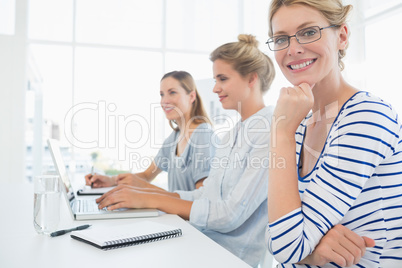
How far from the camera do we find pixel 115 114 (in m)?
4.26

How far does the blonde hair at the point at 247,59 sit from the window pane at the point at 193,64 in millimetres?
2886

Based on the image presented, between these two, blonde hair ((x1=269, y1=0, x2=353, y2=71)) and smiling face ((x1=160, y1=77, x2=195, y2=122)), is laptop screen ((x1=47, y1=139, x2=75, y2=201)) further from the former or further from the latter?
smiling face ((x1=160, y1=77, x2=195, y2=122))

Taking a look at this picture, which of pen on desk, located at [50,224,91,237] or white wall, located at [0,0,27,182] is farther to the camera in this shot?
white wall, located at [0,0,27,182]

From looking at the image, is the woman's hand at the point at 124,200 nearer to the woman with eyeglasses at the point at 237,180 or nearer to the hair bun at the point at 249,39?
the woman with eyeglasses at the point at 237,180

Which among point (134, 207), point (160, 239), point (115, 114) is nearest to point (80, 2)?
point (115, 114)

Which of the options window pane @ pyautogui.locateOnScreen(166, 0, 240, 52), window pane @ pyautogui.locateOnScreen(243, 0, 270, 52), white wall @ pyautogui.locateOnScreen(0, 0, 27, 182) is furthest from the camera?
window pane @ pyautogui.locateOnScreen(243, 0, 270, 52)

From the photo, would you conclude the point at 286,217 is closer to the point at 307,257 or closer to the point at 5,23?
the point at 307,257

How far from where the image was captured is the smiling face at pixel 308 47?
0.98m

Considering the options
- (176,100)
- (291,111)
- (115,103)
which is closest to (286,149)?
(291,111)

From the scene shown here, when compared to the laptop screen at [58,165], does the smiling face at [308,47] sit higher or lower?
higher

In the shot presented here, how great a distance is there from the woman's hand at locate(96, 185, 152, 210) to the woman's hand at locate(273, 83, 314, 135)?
62 cm

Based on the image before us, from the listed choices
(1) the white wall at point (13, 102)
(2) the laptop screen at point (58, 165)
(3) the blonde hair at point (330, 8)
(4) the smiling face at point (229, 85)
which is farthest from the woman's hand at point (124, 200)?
(1) the white wall at point (13, 102)

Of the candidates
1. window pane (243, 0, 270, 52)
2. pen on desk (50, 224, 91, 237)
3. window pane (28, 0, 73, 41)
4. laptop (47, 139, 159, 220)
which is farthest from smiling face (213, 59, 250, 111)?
window pane (243, 0, 270, 52)

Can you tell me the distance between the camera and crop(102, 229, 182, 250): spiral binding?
863 mm
